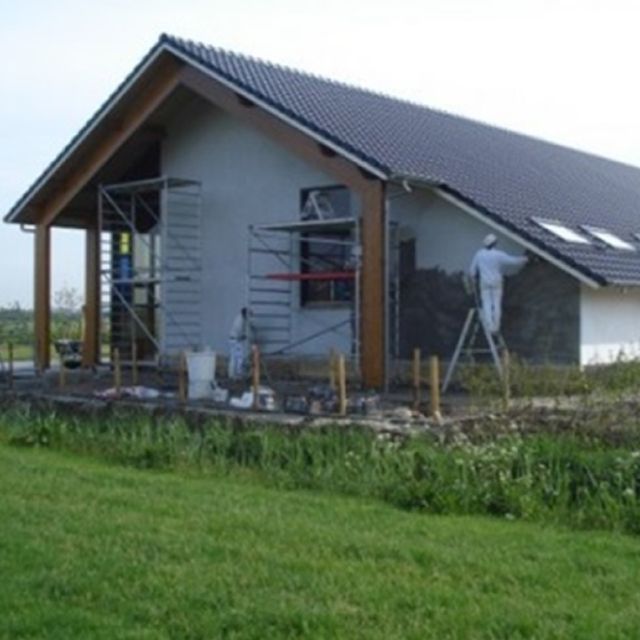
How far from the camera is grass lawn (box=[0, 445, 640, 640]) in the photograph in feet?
16.4

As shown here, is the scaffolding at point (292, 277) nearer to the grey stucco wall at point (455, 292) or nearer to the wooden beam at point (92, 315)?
the grey stucco wall at point (455, 292)

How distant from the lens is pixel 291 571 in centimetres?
588

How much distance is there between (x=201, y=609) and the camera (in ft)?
17.1

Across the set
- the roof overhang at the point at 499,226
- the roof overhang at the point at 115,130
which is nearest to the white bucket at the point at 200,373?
the roof overhang at the point at 115,130

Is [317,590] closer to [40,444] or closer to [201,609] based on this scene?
[201,609]

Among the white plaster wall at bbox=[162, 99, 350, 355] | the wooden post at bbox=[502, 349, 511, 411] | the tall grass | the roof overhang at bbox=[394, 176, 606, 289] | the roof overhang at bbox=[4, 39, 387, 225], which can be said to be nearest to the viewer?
the tall grass

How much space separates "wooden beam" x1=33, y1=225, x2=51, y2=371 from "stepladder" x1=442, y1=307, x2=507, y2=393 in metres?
8.97

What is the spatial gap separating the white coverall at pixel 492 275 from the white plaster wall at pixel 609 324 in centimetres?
118

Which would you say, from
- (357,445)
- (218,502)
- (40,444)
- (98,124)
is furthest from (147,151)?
(218,502)

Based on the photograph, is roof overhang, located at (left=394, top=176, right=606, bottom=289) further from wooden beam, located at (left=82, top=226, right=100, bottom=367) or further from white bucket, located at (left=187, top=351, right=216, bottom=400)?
wooden beam, located at (left=82, top=226, right=100, bottom=367)

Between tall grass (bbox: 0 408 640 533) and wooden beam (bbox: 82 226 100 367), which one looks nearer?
tall grass (bbox: 0 408 640 533)

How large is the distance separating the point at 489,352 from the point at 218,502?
32.1ft

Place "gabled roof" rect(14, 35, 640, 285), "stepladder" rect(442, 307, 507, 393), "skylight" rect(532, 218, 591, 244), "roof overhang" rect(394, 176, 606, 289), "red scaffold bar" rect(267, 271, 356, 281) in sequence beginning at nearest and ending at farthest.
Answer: "roof overhang" rect(394, 176, 606, 289)
"stepladder" rect(442, 307, 507, 393)
"gabled roof" rect(14, 35, 640, 285)
"skylight" rect(532, 218, 591, 244)
"red scaffold bar" rect(267, 271, 356, 281)

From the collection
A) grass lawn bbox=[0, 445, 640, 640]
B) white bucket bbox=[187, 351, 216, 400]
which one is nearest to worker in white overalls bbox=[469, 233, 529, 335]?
white bucket bbox=[187, 351, 216, 400]
